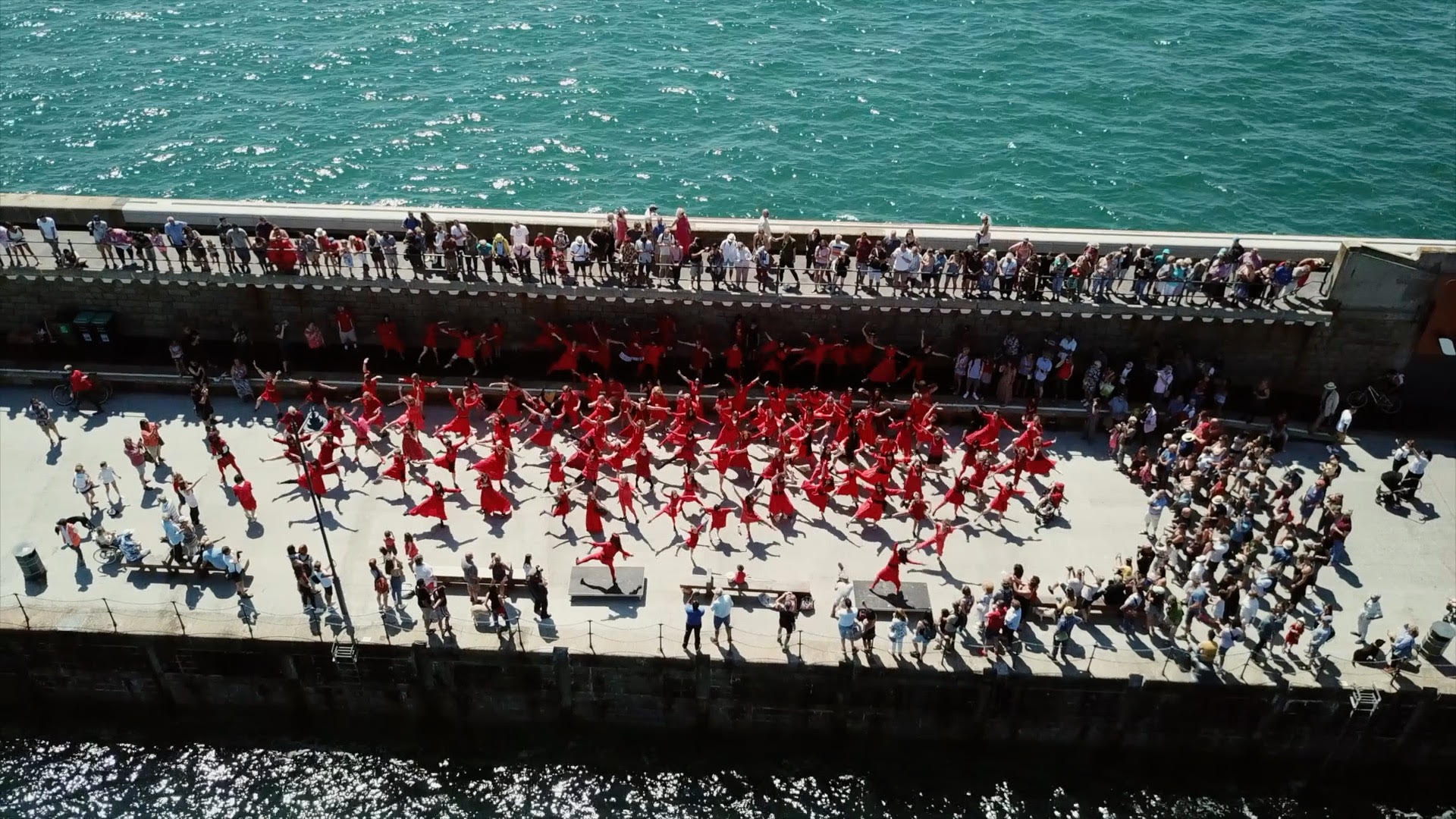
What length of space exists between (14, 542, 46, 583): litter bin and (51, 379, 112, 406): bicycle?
21.2 feet

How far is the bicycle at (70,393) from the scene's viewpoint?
29688 millimetres

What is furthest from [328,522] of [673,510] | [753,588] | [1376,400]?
[1376,400]

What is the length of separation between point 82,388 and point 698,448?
16.6 meters

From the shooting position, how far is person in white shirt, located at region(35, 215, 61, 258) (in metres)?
30.6

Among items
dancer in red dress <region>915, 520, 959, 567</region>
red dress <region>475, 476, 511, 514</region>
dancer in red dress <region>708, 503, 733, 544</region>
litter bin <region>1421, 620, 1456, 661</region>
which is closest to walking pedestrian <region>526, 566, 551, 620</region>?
red dress <region>475, 476, 511, 514</region>

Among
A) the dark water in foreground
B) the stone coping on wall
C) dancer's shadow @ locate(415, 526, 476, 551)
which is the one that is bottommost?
the dark water in foreground

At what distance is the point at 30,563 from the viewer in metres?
23.9

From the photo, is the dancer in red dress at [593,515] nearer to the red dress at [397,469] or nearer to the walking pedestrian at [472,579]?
the walking pedestrian at [472,579]

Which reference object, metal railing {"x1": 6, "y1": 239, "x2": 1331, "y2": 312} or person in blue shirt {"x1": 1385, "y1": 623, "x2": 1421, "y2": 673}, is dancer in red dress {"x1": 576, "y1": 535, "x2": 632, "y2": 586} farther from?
person in blue shirt {"x1": 1385, "y1": 623, "x2": 1421, "y2": 673}

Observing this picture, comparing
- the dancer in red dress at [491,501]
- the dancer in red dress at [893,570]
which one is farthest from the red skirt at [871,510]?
the dancer in red dress at [491,501]

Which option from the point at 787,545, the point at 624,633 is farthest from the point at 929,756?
the point at 624,633

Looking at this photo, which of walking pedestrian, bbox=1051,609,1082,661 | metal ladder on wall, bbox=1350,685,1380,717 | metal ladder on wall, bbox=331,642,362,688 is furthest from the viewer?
metal ladder on wall, bbox=331,642,362,688

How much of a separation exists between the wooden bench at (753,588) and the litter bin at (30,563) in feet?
46.3

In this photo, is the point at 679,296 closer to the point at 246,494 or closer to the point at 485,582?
the point at 485,582
